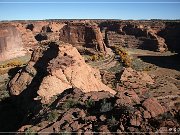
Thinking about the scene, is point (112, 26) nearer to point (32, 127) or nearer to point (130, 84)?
point (130, 84)

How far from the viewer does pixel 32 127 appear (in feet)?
48.4

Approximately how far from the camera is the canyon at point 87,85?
14.4m

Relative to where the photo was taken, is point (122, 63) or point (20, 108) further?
point (122, 63)

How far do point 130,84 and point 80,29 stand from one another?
30.4 meters

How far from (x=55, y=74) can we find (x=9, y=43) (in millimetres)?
37067

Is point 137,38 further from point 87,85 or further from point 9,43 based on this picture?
point 87,85

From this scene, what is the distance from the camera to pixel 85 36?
2475 inches

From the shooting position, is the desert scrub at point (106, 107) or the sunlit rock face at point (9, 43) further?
the sunlit rock face at point (9, 43)

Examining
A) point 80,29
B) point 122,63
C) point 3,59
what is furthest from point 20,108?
point 80,29

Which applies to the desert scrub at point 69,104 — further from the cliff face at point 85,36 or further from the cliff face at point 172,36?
the cliff face at point 172,36

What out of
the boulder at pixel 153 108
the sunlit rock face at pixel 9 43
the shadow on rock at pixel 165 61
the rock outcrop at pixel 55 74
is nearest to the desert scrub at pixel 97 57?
the shadow on rock at pixel 165 61

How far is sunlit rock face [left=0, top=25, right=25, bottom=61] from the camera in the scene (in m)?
59.9

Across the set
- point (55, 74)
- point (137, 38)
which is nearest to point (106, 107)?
point (55, 74)

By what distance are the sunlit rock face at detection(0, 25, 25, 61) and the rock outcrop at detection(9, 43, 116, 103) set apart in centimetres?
2695
